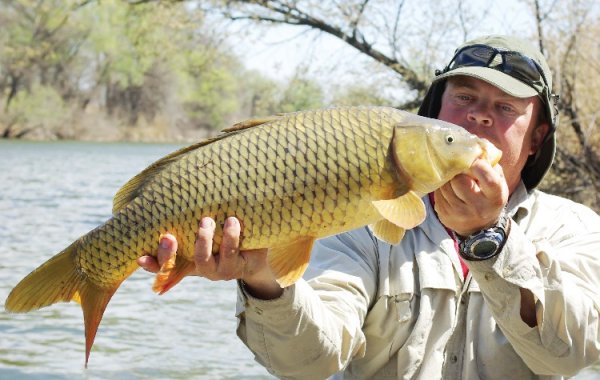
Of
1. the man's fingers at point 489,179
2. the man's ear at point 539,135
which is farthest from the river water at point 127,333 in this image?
the man's fingers at point 489,179

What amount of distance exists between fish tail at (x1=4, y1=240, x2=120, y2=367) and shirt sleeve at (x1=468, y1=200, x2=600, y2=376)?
1.00 m

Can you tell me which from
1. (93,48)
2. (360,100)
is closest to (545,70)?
(360,100)

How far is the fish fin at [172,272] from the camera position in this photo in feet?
7.43

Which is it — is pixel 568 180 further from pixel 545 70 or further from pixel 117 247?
pixel 117 247

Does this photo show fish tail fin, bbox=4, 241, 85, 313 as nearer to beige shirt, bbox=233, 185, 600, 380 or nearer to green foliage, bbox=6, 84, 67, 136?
beige shirt, bbox=233, 185, 600, 380

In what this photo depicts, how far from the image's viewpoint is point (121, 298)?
739 cm

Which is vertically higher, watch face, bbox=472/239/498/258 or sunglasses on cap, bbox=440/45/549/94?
sunglasses on cap, bbox=440/45/549/94

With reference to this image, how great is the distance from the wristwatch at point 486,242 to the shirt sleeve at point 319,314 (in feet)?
1.40

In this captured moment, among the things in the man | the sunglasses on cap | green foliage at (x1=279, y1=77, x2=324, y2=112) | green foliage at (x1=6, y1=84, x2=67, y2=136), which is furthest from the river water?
green foliage at (x1=6, y1=84, x2=67, y2=136)

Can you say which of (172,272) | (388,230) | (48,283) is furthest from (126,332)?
(388,230)

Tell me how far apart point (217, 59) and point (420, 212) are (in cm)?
928

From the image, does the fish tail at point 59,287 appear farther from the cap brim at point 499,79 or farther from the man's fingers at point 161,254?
the cap brim at point 499,79

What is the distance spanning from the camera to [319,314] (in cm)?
259

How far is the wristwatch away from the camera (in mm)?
2443
